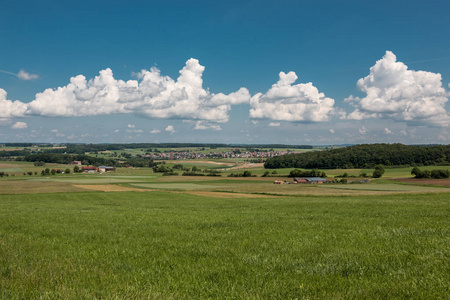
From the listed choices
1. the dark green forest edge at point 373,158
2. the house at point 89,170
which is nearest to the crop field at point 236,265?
the dark green forest edge at point 373,158

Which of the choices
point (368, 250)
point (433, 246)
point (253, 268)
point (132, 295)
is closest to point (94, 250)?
point (132, 295)

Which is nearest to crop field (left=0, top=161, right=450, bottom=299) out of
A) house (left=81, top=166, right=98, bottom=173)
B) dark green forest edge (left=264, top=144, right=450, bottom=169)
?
dark green forest edge (left=264, top=144, right=450, bottom=169)

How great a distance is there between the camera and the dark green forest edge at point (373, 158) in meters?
133

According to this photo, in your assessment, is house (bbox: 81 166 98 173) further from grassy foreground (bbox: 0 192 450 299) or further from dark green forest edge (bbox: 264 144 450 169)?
grassy foreground (bbox: 0 192 450 299)

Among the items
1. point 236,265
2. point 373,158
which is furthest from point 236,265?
point 373,158

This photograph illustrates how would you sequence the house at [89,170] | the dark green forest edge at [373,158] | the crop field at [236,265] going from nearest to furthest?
the crop field at [236,265] < the dark green forest edge at [373,158] < the house at [89,170]

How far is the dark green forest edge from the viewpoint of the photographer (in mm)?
132812

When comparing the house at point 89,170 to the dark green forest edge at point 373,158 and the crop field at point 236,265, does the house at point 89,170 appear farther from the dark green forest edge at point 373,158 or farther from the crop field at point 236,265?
the crop field at point 236,265

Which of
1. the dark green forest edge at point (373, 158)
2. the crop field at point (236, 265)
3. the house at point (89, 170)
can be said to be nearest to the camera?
the crop field at point (236, 265)

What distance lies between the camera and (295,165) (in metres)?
157

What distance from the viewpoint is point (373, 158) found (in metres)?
141

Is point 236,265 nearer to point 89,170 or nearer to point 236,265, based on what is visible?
point 236,265

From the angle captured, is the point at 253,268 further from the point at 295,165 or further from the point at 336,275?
the point at 295,165

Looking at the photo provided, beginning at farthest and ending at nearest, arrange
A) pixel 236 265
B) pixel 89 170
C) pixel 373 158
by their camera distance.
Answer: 1. pixel 89 170
2. pixel 373 158
3. pixel 236 265
